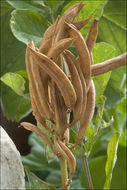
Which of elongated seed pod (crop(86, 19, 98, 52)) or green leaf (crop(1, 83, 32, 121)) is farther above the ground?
elongated seed pod (crop(86, 19, 98, 52))

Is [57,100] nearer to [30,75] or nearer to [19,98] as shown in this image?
[30,75]

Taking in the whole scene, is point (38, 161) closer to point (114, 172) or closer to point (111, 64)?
point (114, 172)

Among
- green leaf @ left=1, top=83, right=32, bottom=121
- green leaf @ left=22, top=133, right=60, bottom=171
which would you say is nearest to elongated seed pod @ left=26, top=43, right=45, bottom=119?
green leaf @ left=1, top=83, right=32, bottom=121

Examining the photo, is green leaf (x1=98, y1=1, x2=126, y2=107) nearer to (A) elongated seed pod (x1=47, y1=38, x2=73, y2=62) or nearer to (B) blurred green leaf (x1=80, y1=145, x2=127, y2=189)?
(B) blurred green leaf (x1=80, y1=145, x2=127, y2=189)

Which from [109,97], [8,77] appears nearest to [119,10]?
[109,97]

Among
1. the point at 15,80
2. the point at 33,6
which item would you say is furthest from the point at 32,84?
the point at 33,6

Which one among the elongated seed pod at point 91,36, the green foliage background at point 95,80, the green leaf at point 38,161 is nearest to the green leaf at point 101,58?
the green foliage background at point 95,80

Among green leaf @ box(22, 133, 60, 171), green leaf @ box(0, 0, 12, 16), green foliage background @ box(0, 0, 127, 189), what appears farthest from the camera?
green leaf @ box(22, 133, 60, 171)
